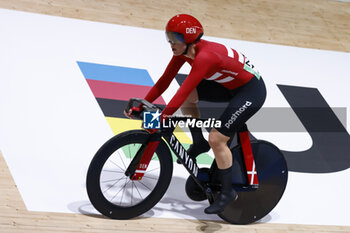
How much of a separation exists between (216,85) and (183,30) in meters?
0.70

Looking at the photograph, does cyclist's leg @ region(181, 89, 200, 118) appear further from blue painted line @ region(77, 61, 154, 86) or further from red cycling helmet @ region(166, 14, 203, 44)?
blue painted line @ region(77, 61, 154, 86)

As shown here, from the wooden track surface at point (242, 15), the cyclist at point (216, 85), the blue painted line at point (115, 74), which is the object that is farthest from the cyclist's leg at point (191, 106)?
the wooden track surface at point (242, 15)

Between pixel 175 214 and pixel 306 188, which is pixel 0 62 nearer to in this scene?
pixel 175 214

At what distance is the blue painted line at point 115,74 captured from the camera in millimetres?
6477

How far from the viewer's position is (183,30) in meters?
4.13

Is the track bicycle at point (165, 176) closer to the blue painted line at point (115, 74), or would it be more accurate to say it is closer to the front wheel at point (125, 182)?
the front wheel at point (125, 182)

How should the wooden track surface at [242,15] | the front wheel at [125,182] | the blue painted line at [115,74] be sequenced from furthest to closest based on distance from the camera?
the wooden track surface at [242,15] → the blue painted line at [115,74] → the front wheel at [125,182]

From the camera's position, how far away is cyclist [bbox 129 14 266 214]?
4.15m

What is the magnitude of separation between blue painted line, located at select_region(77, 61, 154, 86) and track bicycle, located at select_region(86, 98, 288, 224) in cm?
154

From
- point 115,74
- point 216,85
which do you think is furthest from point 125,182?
point 115,74

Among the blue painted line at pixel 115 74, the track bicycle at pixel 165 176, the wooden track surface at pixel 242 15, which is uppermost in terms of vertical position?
the wooden track surface at pixel 242 15

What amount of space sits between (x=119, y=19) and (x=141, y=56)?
0.83 meters

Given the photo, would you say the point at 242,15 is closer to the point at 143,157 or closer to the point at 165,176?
the point at 165,176

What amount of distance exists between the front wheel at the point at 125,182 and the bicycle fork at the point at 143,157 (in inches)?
Answer: 1.7
